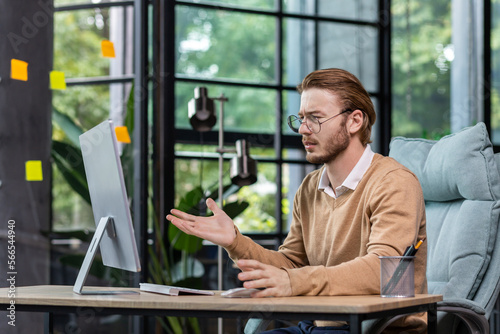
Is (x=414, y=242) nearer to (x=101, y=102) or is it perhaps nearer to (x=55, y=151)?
(x=55, y=151)

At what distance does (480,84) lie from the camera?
4359 millimetres

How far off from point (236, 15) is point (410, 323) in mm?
2492

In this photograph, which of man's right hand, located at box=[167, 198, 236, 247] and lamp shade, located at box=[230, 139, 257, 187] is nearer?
man's right hand, located at box=[167, 198, 236, 247]

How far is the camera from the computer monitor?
5.10ft

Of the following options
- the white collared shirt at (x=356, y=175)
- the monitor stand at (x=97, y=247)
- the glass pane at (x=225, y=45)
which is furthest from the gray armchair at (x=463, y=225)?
the glass pane at (x=225, y=45)

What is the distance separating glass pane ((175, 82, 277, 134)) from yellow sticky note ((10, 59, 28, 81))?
91 cm

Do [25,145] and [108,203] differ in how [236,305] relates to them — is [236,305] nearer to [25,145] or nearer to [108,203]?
[108,203]

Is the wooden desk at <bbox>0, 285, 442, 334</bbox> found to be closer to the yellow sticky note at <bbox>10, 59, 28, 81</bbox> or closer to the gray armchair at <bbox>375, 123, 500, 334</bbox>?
the gray armchair at <bbox>375, 123, 500, 334</bbox>

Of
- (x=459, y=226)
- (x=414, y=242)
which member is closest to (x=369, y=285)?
(x=414, y=242)

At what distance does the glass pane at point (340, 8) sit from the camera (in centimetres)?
397

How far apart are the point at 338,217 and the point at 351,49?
2462 mm

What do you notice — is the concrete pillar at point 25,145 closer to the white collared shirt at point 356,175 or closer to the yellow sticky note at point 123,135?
the yellow sticky note at point 123,135

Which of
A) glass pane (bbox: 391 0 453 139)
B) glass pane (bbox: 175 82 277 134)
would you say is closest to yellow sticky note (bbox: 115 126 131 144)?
glass pane (bbox: 175 82 277 134)

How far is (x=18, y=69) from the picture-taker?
284cm
